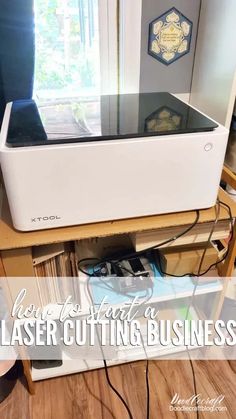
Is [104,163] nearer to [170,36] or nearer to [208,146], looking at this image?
[208,146]

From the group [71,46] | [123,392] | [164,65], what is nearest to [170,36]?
[164,65]

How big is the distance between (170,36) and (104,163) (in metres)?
0.57

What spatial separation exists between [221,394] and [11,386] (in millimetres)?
722

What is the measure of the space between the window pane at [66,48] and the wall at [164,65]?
5.8 inches

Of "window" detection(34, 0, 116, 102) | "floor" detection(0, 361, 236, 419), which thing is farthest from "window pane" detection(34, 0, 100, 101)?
"floor" detection(0, 361, 236, 419)

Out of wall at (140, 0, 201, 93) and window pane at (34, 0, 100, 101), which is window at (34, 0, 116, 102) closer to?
window pane at (34, 0, 100, 101)

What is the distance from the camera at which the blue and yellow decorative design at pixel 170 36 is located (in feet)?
3.25

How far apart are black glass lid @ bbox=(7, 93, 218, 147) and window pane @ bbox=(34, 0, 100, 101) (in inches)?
5.8

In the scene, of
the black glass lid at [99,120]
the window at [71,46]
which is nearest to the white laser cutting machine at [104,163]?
the black glass lid at [99,120]

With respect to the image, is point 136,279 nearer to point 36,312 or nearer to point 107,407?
point 36,312

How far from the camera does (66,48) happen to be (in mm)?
1010

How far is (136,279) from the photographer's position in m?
1.02

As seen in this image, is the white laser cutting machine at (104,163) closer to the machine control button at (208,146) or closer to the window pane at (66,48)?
the machine control button at (208,146)

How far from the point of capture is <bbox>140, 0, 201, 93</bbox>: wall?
3.20ft
